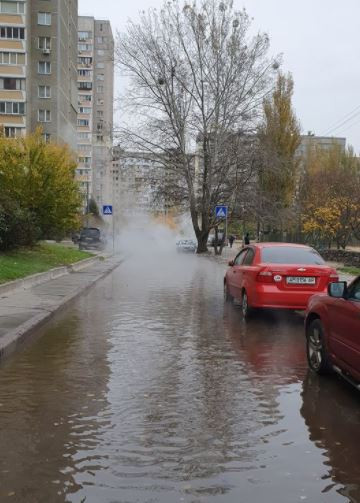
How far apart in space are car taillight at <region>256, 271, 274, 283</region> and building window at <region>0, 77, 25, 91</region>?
59.3m

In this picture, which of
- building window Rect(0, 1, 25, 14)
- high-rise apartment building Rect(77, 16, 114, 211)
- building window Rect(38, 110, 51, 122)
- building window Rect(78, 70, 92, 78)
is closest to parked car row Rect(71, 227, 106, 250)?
building window Rect(38, 110, 51, 122)

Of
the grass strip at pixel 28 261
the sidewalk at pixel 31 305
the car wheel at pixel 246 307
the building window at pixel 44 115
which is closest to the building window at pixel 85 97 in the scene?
the building window at pixel 44 115

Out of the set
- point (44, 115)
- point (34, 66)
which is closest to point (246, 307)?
point (44, 115)

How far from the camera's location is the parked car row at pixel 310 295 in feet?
18.4

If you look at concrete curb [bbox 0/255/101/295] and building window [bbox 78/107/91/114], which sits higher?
building window [bbox 78/107/91/114]

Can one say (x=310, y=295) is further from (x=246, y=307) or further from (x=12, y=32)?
(x=12, y=32)

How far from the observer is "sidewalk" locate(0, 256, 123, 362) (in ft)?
26.7

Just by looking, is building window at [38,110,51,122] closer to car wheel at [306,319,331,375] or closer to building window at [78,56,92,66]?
building window at [78,56,92,66]

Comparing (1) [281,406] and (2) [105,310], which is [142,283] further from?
(1) [281,406]

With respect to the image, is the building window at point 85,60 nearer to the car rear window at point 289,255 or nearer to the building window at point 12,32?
the building window at point 12,32

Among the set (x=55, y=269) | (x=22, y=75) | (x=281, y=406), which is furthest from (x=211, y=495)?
(x=22, y=75)

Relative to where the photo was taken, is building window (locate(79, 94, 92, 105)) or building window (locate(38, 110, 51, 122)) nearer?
building window (locate(38, 110, 51, 122))

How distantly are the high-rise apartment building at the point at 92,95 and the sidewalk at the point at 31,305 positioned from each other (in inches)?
3335

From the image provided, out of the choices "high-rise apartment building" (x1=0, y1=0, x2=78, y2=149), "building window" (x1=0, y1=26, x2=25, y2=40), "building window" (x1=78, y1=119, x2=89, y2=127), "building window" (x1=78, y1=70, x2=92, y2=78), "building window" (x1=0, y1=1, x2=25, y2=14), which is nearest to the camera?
"building window" (x1=0, y1=1, x2=25, y2=14)
